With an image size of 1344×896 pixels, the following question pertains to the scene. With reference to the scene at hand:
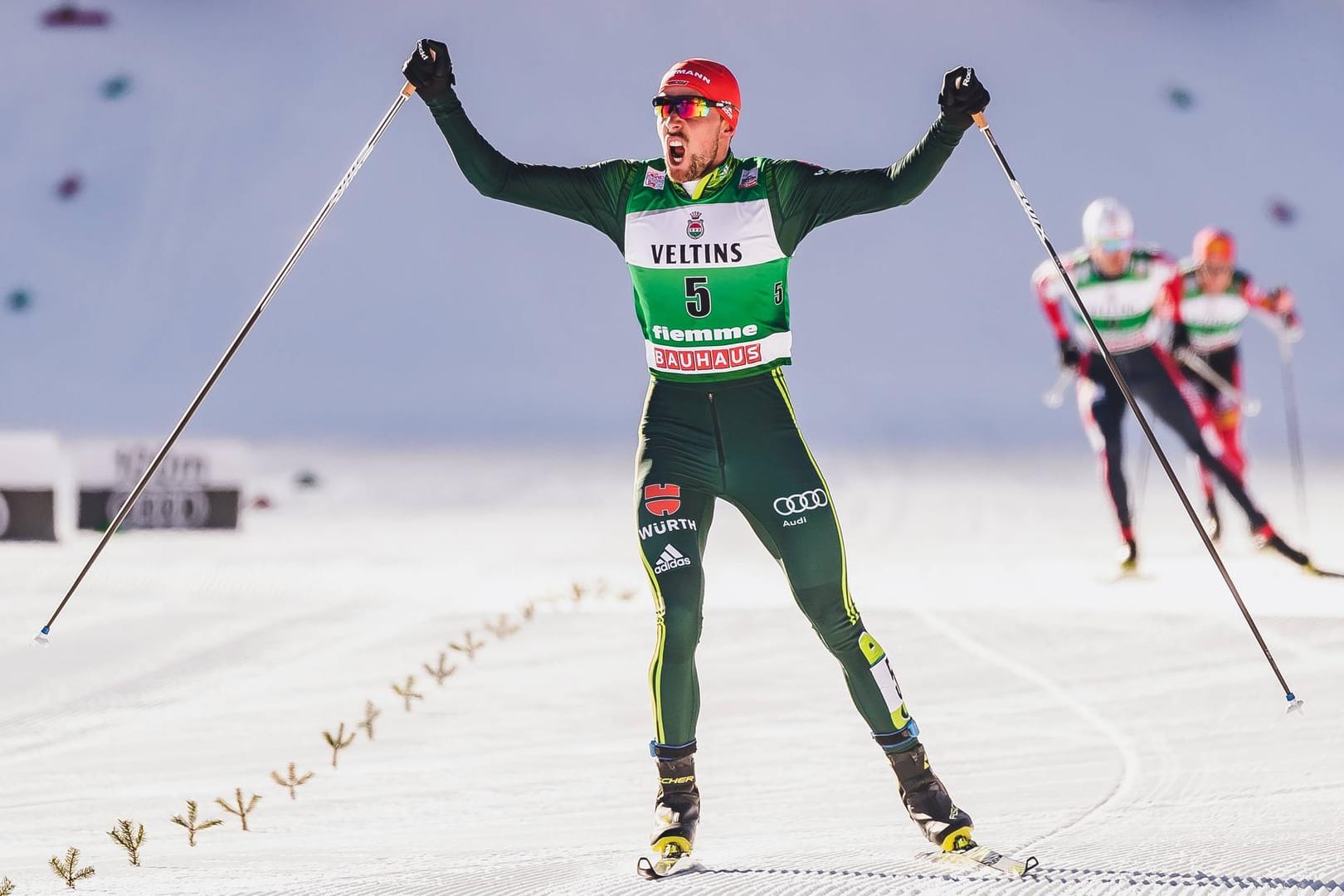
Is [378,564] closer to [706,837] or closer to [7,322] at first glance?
[706,837]

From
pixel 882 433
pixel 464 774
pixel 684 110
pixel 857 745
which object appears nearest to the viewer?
pixel 684 110

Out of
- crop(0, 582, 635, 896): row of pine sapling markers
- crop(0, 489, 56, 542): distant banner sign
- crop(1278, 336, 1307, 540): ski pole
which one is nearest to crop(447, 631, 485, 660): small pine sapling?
crop(0, 582, 635, 896): row of pine sapling markers

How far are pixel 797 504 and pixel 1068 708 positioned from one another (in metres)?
2.36

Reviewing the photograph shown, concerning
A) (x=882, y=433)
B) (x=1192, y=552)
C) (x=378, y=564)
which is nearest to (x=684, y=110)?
(x=378, y=564)

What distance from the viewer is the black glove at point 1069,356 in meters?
8.59

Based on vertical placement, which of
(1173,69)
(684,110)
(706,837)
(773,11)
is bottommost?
(706,837)

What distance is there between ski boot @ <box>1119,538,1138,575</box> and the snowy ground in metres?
0.23

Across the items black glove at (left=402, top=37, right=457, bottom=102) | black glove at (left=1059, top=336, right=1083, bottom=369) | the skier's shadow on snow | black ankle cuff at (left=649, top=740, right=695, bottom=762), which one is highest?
black glove at (left=402, top=37, right=457, bottom=102)

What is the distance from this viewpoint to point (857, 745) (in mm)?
5070

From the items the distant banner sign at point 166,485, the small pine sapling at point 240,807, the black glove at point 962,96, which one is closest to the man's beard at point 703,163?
the black glove at point 962,96

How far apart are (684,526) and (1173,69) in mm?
24949

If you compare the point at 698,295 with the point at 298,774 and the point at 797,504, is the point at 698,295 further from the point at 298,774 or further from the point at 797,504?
the point at 298,774

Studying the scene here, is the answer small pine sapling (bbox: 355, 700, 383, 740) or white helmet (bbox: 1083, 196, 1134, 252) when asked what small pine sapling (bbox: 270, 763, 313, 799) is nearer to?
small pine sapling (bbox: 355, 700, 383, 740)

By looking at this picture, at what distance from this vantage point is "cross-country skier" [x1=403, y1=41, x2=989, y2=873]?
3.65m
